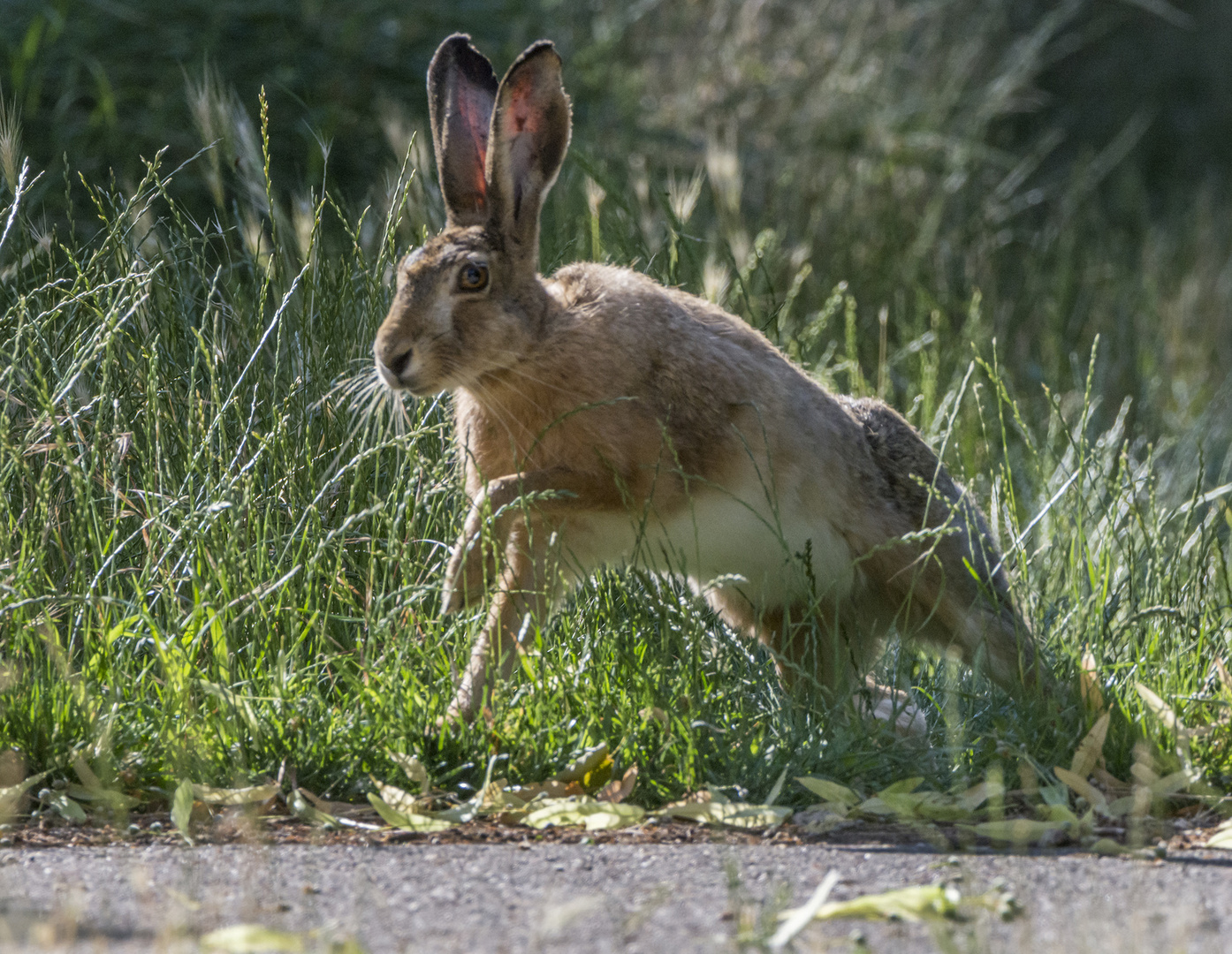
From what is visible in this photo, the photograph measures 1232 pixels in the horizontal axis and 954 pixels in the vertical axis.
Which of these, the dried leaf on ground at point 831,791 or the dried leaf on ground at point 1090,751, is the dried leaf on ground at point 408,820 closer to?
the dried leaf on ground at point 831,791

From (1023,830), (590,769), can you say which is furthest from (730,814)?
(1023,830)

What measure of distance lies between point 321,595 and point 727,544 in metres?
1.00

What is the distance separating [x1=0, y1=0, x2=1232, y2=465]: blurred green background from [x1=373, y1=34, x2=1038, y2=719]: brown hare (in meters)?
0.85

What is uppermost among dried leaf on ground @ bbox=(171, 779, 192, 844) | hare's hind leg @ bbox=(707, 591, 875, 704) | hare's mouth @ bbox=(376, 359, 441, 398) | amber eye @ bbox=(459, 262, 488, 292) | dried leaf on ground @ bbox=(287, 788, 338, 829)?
amber eye @ bbox=(459, 262, 488, 292)

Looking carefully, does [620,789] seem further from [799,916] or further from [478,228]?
[478,228]

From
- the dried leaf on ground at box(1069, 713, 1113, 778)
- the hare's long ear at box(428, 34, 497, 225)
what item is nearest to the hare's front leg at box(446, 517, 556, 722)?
the hare's long ear at box(428, 34, 497, 225)

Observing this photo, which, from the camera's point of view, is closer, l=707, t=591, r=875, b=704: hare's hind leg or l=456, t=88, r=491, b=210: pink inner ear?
l=456, t=88, r=491, b=210: pink inner ear

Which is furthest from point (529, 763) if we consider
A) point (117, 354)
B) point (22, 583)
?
point (117, 354)

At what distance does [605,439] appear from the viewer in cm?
343

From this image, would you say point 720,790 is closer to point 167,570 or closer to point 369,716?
point 369,716

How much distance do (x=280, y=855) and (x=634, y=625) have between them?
1.13 metres

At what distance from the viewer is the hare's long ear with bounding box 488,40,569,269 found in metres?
3.41

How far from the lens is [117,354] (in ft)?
12.8

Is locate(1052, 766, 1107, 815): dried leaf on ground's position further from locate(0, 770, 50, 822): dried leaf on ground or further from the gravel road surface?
locate(0, 770, 50, 822): dried leaf on ground
